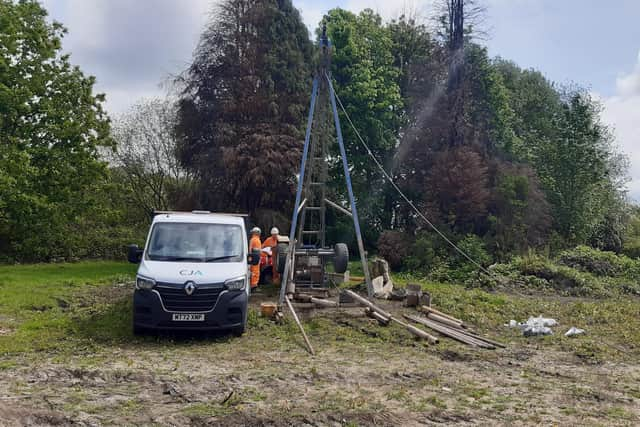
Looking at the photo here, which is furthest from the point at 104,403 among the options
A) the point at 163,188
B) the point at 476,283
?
the point at 163,188

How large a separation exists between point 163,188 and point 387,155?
12694mm

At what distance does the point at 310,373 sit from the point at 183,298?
10.6 ft

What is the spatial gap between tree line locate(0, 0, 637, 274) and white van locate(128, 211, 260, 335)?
11129mm

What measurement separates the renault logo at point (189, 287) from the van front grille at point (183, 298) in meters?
0.04

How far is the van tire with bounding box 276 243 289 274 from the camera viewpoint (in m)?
15.5

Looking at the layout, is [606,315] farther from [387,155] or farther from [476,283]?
[387,155]

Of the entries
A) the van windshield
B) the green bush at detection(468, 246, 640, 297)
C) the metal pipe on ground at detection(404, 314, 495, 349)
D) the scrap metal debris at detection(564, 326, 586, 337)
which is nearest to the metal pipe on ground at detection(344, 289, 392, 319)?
the metal pipe on ground at detection(404, 314, 495, 349)

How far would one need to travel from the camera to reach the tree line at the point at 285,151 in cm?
2439

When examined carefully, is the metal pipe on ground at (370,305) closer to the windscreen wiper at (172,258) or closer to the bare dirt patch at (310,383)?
the bare dirt patch at (310,383)

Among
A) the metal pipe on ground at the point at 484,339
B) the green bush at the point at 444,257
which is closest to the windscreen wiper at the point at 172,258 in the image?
the metal pipe on ground at the point at 484,339

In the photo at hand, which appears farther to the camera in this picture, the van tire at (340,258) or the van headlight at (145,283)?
the van tire at (340,258)

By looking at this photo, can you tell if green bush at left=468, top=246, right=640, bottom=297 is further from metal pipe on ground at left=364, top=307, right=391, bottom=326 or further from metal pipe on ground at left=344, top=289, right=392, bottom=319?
metal pipe on ground at left=364, top=307, right=391, bottom=326

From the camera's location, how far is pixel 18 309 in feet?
44.1

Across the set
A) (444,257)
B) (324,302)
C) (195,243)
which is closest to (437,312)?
(324,302)
